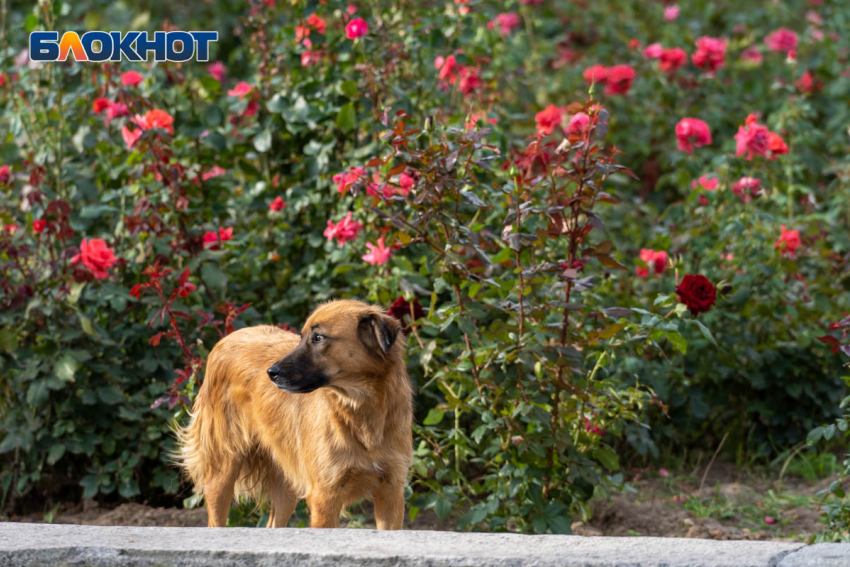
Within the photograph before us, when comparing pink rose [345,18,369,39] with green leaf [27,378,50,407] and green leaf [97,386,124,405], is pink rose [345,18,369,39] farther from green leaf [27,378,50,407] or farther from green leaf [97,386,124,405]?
green leaf [27,378,50,407]

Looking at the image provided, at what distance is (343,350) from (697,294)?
1.25 metres

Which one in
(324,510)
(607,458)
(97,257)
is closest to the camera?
A: (324,510)

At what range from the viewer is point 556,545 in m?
2.87

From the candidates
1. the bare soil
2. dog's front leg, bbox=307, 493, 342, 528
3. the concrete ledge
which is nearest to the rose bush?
the bare soil

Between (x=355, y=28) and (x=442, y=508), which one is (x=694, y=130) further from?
(x=442, y=508)

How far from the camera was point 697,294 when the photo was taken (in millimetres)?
3697

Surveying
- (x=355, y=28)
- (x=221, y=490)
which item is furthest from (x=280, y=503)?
(x=355, y=28)

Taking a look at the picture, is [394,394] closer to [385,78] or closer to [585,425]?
[585,425]

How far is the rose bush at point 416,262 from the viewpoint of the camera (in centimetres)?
389

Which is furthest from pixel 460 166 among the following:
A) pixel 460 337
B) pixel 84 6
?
pixel 84 6
